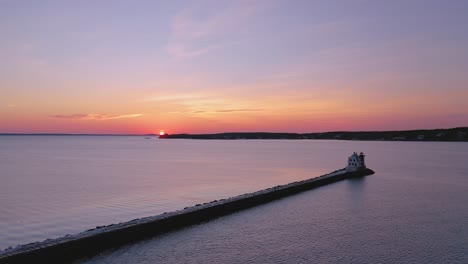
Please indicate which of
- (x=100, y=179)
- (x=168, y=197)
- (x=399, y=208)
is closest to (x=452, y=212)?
(x=399, y=208)

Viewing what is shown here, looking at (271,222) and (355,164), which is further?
(355,164)

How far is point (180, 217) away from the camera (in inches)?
472

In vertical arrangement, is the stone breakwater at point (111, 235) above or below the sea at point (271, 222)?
above

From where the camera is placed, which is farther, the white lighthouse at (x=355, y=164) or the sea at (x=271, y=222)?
the white lighthouse at (x=355, y=164)

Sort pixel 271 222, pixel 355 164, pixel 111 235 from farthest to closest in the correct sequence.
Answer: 1. pixel 355 164
2. pixel 271 222
3. pixel 111 235

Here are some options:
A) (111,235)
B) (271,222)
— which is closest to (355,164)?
(271,222)

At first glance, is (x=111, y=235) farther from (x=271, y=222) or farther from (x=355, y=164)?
(x=355, y=164)

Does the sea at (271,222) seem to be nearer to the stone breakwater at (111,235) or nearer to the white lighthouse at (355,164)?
the stone breakwater at (111,235)

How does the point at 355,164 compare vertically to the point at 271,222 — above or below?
above

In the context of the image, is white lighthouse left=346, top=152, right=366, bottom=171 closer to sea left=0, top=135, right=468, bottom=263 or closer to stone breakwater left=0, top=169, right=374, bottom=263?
sea left=0, top=135, right=468, bottom=263

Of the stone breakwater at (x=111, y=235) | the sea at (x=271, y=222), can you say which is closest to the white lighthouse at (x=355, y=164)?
the sea at (x=271, y=222)

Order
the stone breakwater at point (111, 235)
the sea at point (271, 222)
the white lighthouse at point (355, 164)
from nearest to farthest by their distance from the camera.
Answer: the stone breakwater at point (111, 235) → the sea at point (271, 222) → the white lighthouse at point (355, 164)

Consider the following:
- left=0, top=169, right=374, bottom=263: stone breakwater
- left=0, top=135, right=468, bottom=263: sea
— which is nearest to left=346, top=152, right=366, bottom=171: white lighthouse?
left=0, top=135, right=468, bottom=263: sea

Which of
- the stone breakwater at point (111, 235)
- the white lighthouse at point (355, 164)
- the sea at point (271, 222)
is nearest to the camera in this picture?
the stone breakwater at point (111, 235)
